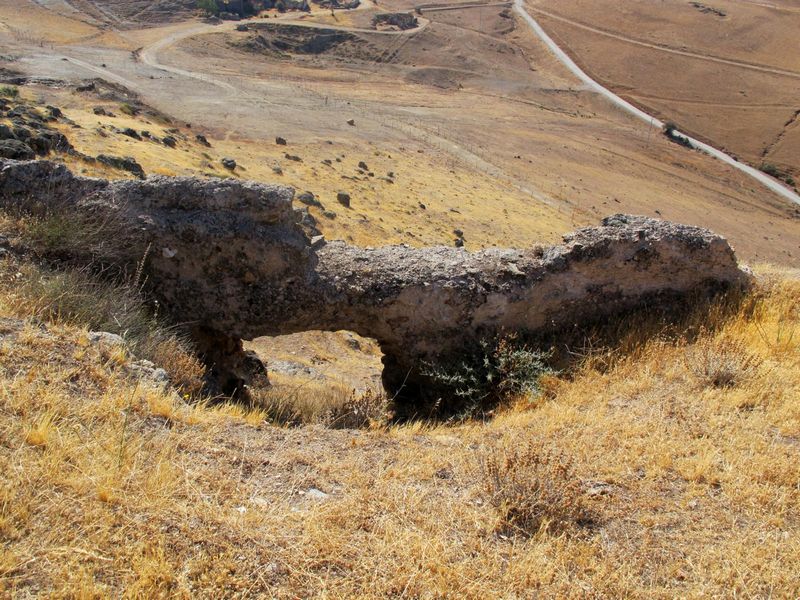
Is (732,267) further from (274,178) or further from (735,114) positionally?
(735,114)

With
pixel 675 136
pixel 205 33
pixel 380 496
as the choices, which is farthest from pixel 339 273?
pixel 205 33

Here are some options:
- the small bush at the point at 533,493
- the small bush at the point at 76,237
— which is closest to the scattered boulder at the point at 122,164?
the small bush at the point at 76,237

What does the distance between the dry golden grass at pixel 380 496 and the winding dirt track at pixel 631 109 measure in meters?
48.9

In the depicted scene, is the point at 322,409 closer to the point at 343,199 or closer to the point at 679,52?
the point at 343,199

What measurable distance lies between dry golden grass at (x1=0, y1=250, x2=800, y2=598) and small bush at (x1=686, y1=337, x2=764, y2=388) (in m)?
0.09

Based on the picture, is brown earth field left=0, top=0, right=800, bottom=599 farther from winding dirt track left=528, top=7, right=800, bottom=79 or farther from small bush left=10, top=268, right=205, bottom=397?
winding dirt track left=528, top=7, right=800, bottom=79

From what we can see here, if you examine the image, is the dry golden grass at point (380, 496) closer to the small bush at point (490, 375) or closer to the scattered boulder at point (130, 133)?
the small bush at point (490, 375)

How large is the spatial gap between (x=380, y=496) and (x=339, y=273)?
11.2ft

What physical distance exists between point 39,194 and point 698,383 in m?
7.07

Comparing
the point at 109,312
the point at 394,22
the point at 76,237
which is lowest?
the point at 109,312

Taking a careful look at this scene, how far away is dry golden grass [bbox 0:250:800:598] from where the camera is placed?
3.08m

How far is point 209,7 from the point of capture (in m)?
72.2

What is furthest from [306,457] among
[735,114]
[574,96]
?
[735,114]

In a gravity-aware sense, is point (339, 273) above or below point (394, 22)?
below
